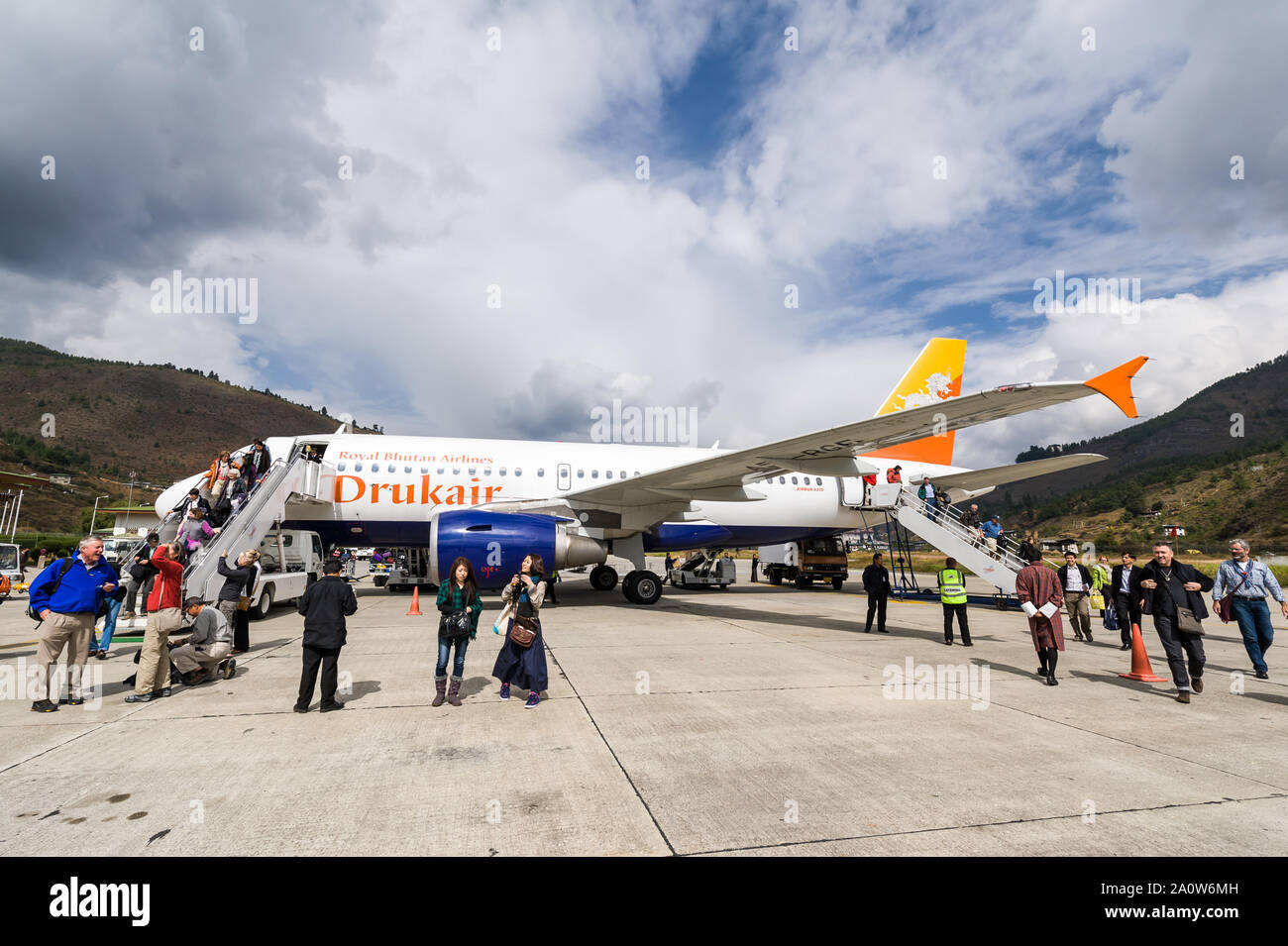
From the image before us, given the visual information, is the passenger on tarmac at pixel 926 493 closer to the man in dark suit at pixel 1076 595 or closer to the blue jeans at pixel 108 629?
the man in dark suit at pixel 1076 595

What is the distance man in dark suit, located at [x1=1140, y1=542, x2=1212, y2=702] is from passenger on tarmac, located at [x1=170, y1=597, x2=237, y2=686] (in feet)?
35.3

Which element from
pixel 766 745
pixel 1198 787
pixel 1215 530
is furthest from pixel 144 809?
pixel 1215 530

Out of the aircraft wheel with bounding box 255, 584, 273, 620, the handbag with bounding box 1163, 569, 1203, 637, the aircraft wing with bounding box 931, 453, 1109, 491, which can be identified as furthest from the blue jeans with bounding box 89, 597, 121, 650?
the aircraft wing with bounding box 931, 453, 1109, 491

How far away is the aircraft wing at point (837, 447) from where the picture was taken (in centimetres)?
818

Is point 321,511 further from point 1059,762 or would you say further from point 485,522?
point 1059,762

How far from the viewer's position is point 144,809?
3648 mm

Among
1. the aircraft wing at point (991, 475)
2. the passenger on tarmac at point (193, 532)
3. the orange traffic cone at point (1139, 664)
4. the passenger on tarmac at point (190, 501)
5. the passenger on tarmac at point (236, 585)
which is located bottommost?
the orange traffic cone at point (1139, 664)

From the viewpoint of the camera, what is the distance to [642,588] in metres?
15.3

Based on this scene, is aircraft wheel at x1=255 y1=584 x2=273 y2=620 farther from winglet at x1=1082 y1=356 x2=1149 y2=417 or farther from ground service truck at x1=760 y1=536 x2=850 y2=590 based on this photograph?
ground service truck at x1=760 y1=536 x2=850 y2=590

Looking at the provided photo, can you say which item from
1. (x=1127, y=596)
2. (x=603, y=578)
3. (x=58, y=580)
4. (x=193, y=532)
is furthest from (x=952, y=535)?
(x=58, y=580)

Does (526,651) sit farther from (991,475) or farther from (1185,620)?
(991,475)

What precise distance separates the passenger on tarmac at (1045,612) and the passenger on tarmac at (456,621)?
21.5 feet

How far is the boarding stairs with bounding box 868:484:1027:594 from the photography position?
551 inches

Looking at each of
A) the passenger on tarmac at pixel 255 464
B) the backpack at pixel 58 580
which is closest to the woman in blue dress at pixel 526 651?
the backpack at pixel 58 580
